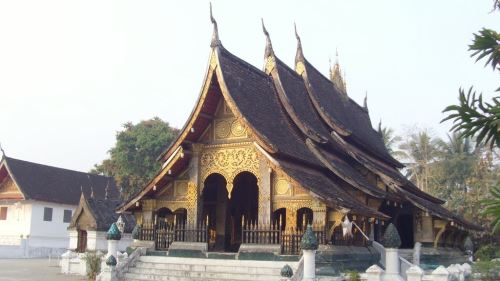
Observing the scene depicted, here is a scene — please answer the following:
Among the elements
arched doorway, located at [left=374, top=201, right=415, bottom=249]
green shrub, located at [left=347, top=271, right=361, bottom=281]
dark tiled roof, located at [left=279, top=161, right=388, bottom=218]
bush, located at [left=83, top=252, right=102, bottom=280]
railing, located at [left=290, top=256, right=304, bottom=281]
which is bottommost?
bush, located at [left=83, top=252, right=102, bottom=280]

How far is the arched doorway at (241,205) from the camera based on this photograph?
1883 centimetres

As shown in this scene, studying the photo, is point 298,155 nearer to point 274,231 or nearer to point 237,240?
point 274,231

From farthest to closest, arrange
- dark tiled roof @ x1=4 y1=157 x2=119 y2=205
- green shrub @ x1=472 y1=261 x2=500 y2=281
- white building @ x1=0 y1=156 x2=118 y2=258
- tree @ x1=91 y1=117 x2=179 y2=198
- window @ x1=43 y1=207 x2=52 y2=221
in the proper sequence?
tree @ x1=91 y1=117 x2=179 y2=198
window @ x1=43 y1=207 x2=52 y2=221
dark tiled roof @ x1=4 y1=157 x2=119 y2=205
white building @ x1=0 y1=156 x2=118 y2=258
green shrub @ x1=472 y1=261 x2=500 y2=281

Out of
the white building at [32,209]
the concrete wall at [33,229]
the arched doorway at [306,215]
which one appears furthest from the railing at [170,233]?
the concrete wall at [33,229]

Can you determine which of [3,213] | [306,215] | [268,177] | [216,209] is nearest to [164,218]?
[216,209]

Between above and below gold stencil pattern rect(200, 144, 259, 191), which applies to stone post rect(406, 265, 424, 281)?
below

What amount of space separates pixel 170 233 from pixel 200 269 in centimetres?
238

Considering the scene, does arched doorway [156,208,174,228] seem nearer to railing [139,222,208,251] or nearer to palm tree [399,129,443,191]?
railing [139,222,208,251]

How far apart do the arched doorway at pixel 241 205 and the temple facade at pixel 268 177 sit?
4 centimetres

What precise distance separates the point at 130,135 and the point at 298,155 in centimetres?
3426

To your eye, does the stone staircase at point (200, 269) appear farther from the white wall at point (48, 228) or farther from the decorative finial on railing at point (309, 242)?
the white wall at point (48, 228)

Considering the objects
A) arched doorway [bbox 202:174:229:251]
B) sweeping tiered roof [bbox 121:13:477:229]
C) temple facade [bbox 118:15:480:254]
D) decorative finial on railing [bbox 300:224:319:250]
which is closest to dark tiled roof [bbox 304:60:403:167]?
sweeping tiered roof [bbox 121:13:477:229]

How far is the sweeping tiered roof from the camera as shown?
49.0ft

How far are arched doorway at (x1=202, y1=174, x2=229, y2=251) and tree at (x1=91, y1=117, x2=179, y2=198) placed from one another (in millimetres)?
28134
